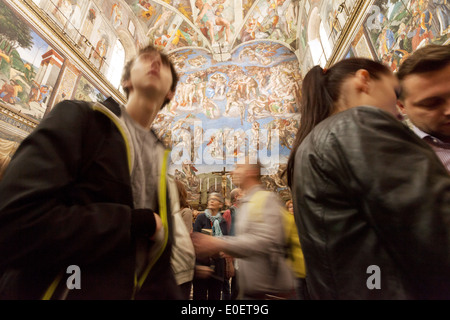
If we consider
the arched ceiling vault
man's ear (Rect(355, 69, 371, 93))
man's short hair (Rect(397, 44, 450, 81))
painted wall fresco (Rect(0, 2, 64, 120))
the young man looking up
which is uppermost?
the arched ceiling vault

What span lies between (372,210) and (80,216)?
847 mm

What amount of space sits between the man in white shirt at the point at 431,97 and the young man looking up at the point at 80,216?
1565mm

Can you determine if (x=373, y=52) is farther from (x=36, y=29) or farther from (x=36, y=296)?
(x=36, y=29)

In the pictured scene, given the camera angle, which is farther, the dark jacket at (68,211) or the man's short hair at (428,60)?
the man's short hair at (428,60)

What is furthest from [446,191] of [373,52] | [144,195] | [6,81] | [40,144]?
[6,81]

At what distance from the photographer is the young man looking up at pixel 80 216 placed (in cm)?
62

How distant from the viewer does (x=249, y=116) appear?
49.4 ft

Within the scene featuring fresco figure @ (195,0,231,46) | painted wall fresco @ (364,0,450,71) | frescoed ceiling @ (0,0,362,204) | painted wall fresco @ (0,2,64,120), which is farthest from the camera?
fresco figure @ (195,0,231,46)

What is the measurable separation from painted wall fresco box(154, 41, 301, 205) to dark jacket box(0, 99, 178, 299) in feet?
41.7

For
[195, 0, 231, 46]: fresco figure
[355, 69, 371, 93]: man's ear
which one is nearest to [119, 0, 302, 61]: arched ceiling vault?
[195, 0, 231, 46]: fresco figure

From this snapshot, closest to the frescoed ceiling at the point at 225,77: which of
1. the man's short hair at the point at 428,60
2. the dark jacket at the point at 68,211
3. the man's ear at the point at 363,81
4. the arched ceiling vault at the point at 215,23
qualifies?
the arched ceiling vault at the point at 215,23

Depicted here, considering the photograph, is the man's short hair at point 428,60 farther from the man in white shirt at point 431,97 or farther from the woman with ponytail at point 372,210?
the woman with ponytail at point 372,210

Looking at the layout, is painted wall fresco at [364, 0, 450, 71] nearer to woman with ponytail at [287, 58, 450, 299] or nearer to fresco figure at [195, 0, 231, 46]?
woman with ponytail at [287, 58, 450, 299]

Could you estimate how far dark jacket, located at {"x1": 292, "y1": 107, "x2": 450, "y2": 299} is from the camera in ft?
2.21
